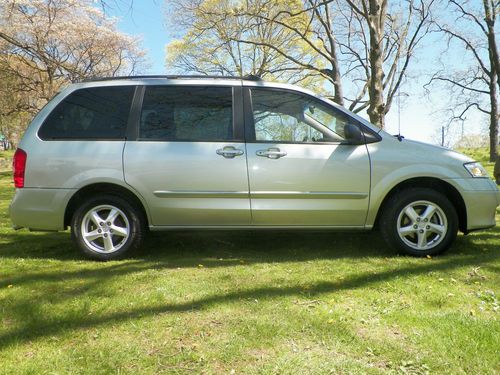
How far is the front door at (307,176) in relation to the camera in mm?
4375

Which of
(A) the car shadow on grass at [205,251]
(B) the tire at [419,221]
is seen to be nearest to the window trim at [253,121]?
(B) the tire at [419,221]

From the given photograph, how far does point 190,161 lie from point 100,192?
105cm

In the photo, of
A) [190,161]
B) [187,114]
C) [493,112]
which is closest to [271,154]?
[190,161]

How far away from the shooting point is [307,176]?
4371 mm

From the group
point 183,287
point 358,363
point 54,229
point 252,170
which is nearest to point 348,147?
point 252,170

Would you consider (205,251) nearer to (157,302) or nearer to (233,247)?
(233,247)

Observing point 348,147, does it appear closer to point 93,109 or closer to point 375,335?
point 375,335

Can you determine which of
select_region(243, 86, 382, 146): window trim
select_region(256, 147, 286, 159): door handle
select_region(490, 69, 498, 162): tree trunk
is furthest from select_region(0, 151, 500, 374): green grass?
select_region(490, 69, 498, 162): tree trunk

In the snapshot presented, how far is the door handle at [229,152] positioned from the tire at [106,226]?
1094 millimetres

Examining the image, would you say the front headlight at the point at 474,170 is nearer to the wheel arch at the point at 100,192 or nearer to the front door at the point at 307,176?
the front door at the point at 307,176

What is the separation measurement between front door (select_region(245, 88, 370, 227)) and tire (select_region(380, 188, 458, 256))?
0.98ft

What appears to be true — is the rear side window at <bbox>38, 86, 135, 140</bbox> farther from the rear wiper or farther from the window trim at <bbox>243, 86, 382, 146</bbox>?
the rear wiper

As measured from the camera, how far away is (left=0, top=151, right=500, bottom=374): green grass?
2.42 metres

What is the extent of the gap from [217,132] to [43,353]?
2.63 meters
